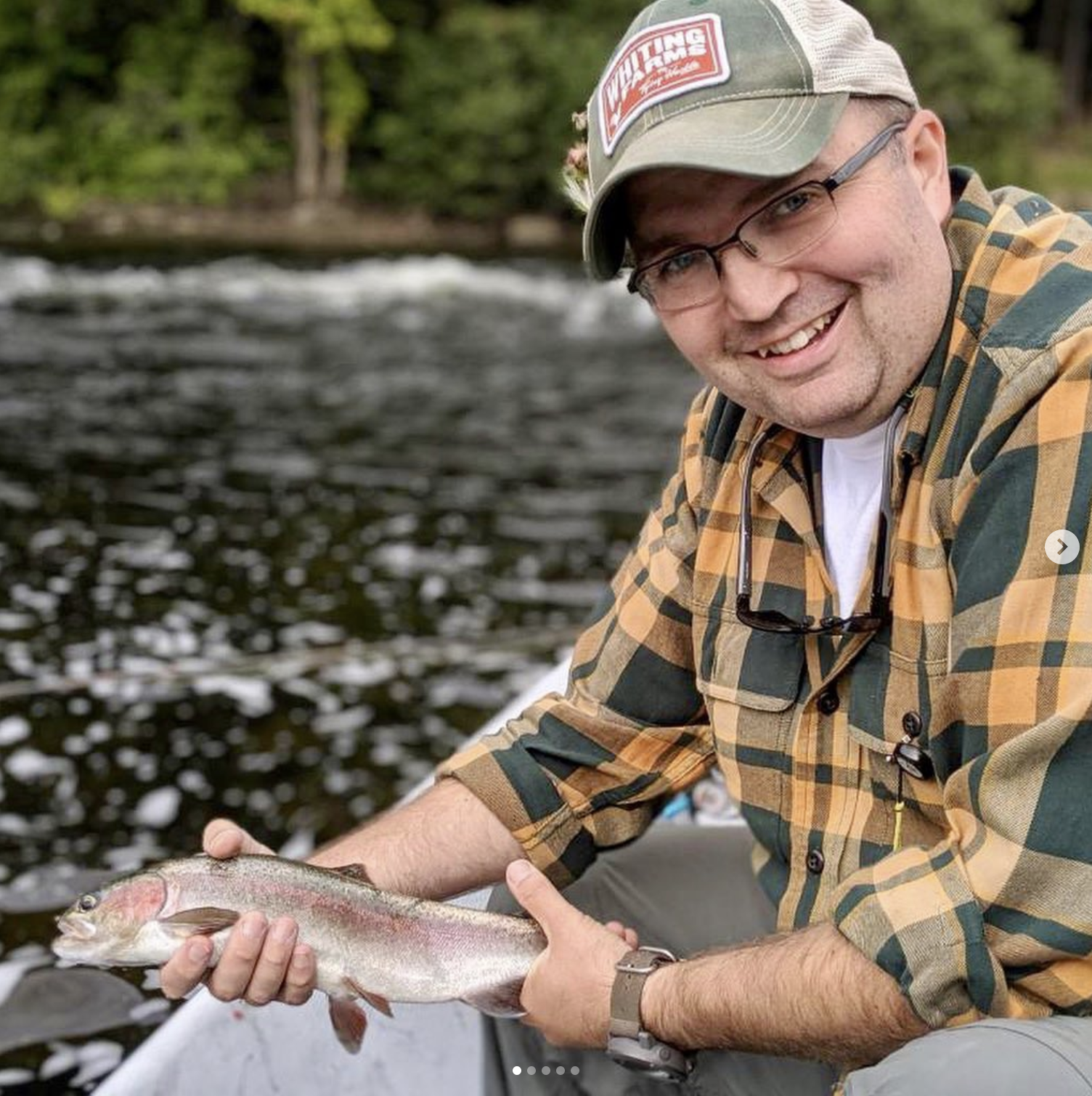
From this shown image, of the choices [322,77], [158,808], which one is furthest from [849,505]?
[322,77]

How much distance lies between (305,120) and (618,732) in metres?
29.5

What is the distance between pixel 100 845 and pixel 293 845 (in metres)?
0.59

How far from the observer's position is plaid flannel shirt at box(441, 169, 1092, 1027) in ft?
6.12

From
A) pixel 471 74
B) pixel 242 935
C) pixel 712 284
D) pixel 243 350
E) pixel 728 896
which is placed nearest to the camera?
pixel 712 284

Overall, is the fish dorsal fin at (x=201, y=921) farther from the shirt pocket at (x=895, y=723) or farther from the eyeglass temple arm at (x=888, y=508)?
the eyeglass temple arm at (x=888, y=508)

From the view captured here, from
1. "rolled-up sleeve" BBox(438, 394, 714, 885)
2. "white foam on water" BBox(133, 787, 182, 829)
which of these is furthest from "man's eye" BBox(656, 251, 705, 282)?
"white foam on water" BBox(133, 787, 182, 829)

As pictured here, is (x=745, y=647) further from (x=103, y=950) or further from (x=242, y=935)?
(x=103, y=950)

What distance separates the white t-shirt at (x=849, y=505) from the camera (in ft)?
7.40

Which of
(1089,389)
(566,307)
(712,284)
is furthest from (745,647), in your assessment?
(566,307)

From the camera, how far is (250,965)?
2.37 metres

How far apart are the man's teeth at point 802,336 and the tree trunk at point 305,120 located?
28.2m

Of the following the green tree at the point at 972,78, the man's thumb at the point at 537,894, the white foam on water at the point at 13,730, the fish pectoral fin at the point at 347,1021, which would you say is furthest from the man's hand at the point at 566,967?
the green tree at the point at 972,78

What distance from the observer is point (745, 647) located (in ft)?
8.07

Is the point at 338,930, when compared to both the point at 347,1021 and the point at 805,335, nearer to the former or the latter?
the point at 347,1021
